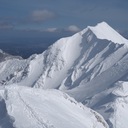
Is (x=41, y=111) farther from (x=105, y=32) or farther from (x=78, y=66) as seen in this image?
(x=105, y=32)

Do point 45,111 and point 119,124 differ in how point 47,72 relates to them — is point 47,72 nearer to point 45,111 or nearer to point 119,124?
point 119,124

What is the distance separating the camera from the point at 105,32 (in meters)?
70.3

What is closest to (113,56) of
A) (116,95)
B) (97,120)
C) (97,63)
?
(97,63)

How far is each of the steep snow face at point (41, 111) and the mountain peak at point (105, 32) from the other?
46.2 m

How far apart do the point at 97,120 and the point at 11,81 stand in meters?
44.2

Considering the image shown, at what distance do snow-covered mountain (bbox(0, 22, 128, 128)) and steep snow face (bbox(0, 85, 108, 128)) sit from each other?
911 inches

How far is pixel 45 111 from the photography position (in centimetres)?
1980

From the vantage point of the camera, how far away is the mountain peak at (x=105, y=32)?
6869 centimetres

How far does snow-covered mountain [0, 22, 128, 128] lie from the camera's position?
5209cm

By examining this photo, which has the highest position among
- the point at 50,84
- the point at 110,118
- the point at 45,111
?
the point at 45,111

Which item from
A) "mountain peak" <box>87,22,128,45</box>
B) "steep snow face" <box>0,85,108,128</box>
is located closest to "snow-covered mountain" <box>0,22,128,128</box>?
"mountain peak" <box>87,22,128,45</box>

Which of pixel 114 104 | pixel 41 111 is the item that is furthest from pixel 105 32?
pixel 41 111

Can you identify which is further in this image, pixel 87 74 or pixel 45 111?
pixel 87 74

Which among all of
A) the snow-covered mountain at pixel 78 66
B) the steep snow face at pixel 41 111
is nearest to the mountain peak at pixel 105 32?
the snow-covered mountain at pixel 78 66
